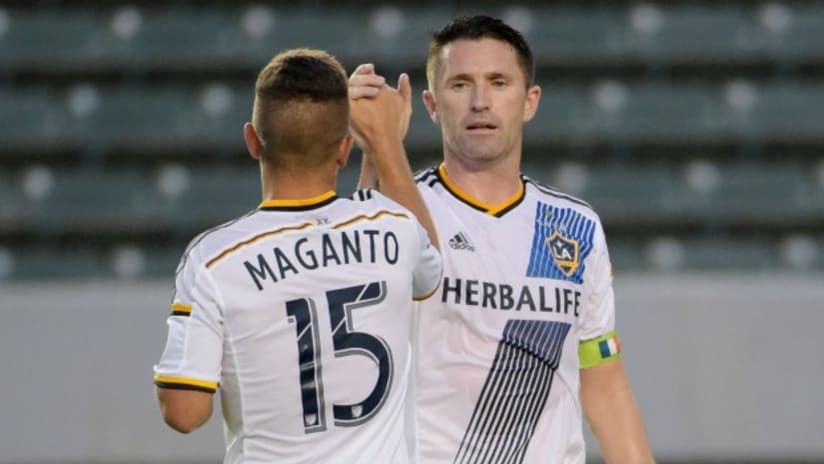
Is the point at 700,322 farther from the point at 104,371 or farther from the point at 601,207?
the point at 104,371

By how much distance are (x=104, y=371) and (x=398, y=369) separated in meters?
4.68

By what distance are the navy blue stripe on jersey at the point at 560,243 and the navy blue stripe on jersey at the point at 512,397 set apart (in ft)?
0.48

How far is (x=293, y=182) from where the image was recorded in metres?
2.87

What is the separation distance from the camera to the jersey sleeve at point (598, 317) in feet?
12.5

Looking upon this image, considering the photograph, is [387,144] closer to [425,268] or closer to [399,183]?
[399,183]

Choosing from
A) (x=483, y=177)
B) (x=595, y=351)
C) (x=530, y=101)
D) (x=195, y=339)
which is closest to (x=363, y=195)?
(x=195, y=339)

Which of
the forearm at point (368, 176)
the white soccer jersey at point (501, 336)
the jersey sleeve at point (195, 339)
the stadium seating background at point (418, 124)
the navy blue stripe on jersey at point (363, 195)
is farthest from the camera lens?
the stadium seating background at point (418, 124)

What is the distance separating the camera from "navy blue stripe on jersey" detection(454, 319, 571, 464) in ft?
11.8


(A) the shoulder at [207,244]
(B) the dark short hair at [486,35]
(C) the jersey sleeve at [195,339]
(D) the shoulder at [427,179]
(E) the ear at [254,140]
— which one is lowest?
(C) the jersey sleeve at [195,339]

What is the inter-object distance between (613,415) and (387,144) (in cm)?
111

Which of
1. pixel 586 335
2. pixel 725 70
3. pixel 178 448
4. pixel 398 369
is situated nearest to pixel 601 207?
pixel 725 70

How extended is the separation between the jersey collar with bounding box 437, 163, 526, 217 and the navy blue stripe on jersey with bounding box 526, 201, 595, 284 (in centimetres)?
7

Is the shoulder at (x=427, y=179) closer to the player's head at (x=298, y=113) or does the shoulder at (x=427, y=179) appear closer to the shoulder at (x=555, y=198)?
the shoulder at (x=555, y=198)

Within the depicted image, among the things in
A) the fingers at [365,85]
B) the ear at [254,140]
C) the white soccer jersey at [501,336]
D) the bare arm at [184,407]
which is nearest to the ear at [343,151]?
the ear at [254,140]
